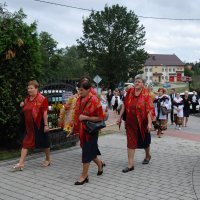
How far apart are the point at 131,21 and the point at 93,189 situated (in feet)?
167

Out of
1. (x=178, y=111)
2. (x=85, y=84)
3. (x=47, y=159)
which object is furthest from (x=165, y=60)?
(x=85, y=84)

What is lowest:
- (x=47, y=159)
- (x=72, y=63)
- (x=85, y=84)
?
(x=47, y=159)

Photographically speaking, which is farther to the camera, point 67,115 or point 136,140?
point 67,115

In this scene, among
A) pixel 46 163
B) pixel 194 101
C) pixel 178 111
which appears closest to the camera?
pixel 46 163

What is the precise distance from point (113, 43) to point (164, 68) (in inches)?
3240

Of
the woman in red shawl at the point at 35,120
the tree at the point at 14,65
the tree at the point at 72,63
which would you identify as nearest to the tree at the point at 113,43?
the tree at the point at 72,63

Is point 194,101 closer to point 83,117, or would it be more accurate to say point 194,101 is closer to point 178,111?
point 178,111

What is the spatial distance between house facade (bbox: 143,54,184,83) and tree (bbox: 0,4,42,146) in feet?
394

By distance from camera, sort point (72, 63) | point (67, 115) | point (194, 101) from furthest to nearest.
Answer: point (72, 63)
point (194, 101)
point (67, 115)

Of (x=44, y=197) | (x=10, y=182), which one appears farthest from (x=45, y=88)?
(x=44, y=197)

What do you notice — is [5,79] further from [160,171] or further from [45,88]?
[160,171]

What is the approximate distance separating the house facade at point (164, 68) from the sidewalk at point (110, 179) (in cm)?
12029

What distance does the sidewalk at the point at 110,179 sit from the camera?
5.71m

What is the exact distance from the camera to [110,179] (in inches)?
257
